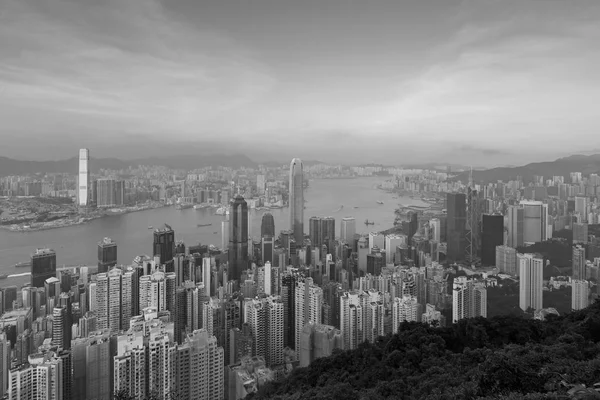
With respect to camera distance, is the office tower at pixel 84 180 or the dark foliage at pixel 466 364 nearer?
the dark foliage at pixel 466 364

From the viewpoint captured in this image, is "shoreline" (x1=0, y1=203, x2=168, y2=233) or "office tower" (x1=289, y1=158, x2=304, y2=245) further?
"office tower" (x1=289, y1=158, x2=304, y2=245)

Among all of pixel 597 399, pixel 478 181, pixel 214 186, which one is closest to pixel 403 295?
pixel 478 181

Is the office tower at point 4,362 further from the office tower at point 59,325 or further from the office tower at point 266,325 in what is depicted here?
the office tower at point 266,325

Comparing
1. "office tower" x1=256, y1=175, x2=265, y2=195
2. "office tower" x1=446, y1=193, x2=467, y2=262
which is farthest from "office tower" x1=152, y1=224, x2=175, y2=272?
"office tower" x1=446, y1=193, x2=467, y2=262

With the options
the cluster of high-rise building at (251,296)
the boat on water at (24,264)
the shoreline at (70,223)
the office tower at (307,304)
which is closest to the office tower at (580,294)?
the cluster of high-rise building at (251,296)

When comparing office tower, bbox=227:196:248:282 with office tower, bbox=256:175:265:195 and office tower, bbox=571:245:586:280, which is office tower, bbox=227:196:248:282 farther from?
office tower, bbox=571:245:586:280

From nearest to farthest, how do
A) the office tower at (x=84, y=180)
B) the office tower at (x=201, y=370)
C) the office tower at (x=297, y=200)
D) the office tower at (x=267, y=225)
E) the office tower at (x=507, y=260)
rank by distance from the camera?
1. the office tower at (x=201, y=370)
2. the office tower at (x=84, y=180)
3. the office tower at (x=507, y=260)
4. the office tower at (x=267, y=225)
5. the office tower at (x=297, y=200)

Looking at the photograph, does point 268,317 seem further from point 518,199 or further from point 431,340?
point 518,199
